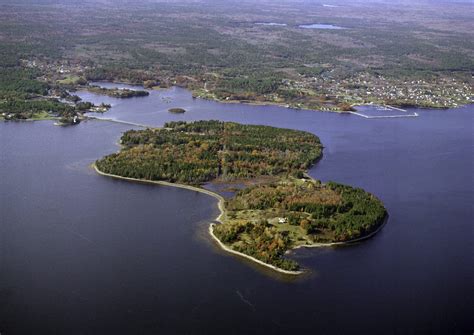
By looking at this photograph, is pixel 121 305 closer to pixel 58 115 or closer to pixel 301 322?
pixel 301 322

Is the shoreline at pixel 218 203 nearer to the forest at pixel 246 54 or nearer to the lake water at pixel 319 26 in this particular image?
the forest at pixel 246 54

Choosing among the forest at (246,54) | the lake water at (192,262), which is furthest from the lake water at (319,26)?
the lake water at (192,262)

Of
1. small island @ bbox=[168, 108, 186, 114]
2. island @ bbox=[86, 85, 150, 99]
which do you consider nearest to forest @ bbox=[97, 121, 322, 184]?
small island @ bbox=[168, 108, 186, 114]

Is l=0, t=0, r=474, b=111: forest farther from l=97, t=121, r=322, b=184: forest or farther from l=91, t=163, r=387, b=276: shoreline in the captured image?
l=91, t=163, r=387, b=276: shoreline

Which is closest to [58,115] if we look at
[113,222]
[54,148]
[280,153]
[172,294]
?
[54,148]

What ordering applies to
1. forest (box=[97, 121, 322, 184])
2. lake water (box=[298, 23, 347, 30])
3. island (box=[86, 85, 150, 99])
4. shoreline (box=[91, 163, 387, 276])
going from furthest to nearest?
lake water (box=[298, 23, 347, 30]) → island (box=[86, 85, 150, 99]) → forest (box=[97, 121, 322, 184]) → shoreline (box=[91, 163, 387, 276])

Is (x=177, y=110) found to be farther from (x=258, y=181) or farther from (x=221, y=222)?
(x=221, y=222)

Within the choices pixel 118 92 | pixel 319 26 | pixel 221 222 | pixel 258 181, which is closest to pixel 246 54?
pixel 118 92
